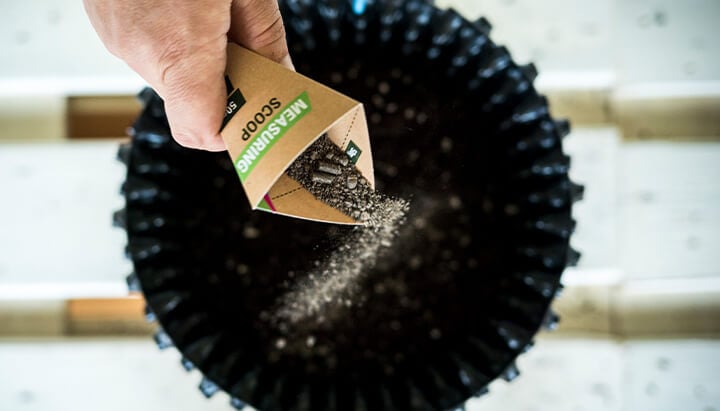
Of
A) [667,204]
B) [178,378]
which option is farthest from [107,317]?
[667,204]

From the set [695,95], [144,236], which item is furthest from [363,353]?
[695,95]

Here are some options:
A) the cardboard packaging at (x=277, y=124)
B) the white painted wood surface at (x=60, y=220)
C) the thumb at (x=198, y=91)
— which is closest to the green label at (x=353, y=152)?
the cardboard packaging at (x=277, y=124)

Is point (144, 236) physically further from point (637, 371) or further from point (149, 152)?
point (637, 371)

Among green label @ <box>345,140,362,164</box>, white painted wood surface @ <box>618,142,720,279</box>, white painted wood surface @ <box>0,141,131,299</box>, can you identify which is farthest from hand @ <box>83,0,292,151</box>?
white painted wood surface @ <box>618,142,720,279</box>

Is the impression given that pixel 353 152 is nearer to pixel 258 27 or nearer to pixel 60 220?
pixel 258 27

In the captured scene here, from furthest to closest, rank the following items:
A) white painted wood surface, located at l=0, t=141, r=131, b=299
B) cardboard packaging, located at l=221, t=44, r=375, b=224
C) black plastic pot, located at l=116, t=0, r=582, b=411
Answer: white painted wood surface, located at l=0, t=141, r=131, b=299
black plastic pot, located at l=116, t=0, r=582, b=411
cardboard packaging, located at l=221, t=44, r=375, b=224

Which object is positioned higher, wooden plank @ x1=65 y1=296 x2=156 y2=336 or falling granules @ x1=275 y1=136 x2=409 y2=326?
falling granules @ x1=275 y1=136 x2=409 y2=326

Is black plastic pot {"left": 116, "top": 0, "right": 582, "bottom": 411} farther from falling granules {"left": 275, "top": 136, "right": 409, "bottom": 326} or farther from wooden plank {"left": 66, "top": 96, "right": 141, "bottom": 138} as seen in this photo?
wooden plank {"left": 66, "top": 96, "right": 141, "bottom": 138}

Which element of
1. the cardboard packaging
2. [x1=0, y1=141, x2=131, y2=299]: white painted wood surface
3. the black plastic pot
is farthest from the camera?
[x1=0, y1=141, x2=131, y2=299]: white painted wood surface
